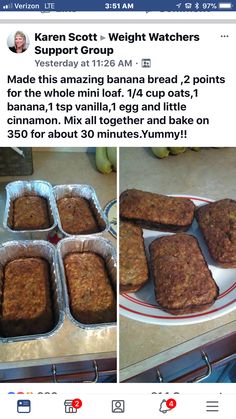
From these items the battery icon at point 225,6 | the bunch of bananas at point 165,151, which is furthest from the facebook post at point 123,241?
the bunch of bananas at point 165,151

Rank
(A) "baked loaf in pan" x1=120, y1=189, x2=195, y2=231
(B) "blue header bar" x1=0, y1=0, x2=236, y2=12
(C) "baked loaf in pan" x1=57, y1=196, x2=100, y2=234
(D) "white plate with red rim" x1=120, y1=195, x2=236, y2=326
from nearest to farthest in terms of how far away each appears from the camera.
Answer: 1. (B) "blue header bar" x1=0, y1=0, x2=236, y2=12
2. (D) "white plate with red rim" x1=120, y1=195, x2=236, y2=326
3. (A) "baked loaf in pan" x1=120, y1=189, x2=195, y2=231
4. (C) "baked loaf in pan" x1=57, y1=196, x2=100, y2=234

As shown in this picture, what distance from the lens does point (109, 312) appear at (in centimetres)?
70

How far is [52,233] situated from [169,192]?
0.29 meters

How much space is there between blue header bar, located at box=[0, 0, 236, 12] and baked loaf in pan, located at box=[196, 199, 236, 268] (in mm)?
381

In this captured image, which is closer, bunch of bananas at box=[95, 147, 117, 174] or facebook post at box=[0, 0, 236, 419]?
facebook post at box=[0, 0, 236, 419]

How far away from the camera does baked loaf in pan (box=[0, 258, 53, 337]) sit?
25.5 inches

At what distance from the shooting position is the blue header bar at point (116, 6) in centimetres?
51

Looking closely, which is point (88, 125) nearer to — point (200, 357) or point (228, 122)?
point (228, 122)

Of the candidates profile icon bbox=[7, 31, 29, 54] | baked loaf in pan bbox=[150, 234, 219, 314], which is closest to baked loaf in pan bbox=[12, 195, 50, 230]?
baked loaf in pan bbox=[150, 234, 219, 314]

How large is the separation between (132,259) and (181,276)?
9cm

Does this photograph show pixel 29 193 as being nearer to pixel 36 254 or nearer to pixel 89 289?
pixel 36 254
